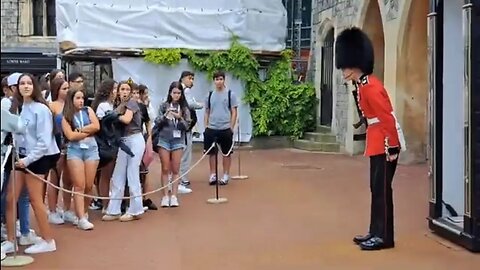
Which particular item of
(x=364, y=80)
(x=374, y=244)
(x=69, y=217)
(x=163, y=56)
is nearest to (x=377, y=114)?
(x=364, y=80)

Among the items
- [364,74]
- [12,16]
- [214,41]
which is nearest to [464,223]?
[364,74]

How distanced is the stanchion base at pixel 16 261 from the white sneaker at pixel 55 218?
1.85 metres

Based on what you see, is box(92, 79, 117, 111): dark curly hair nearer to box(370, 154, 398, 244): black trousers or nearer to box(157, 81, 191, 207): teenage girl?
box(157, 81, 191, 207): teenage girl

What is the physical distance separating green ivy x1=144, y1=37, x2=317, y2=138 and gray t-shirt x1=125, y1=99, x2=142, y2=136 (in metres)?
9.89

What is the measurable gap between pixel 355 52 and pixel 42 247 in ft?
11.3

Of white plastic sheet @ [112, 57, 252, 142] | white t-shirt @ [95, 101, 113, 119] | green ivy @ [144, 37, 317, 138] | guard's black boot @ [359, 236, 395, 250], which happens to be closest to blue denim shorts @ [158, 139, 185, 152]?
white t-shirt @ [95, 101, 113, 119]

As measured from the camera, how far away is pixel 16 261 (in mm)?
7082

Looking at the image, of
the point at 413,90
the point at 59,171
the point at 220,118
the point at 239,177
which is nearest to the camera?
the point at 59,171

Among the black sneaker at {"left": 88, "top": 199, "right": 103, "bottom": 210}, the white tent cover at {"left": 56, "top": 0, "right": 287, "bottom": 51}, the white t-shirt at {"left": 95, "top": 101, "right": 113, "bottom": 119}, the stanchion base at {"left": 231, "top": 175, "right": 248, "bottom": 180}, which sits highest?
the white tent cover at {"left": 56, "top": 0, "right": 287, "bottom": 51}

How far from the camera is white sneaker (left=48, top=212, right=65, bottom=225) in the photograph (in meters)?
9.09

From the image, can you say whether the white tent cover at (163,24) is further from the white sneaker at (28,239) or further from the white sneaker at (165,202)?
the white sneaker at (28,239)

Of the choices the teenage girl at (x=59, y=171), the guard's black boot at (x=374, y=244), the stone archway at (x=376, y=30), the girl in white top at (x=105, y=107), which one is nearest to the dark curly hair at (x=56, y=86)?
the teenage girl at (x=59, y=171)

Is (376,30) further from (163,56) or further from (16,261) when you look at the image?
(16,261)

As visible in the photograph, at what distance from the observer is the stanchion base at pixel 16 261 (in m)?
7.00
